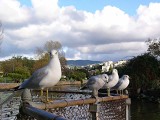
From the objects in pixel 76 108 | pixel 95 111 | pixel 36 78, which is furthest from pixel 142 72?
pixel 36 78

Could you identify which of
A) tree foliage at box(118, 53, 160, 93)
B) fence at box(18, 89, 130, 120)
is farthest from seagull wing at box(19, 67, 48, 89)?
tree foliage at box(118, 53, 160, 93)

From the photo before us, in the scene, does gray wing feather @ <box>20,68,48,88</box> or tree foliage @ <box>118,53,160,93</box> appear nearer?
gray wing feather @ <box>20,68,48,88</box>

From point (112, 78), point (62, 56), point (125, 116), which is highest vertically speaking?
point (62, 56)

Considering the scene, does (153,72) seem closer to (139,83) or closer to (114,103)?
(139,83)

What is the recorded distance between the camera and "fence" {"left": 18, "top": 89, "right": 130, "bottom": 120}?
3.58 m

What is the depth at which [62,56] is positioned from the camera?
83.4 metres

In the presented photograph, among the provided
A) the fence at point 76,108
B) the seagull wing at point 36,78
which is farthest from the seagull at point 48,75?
the fence at point 76,108

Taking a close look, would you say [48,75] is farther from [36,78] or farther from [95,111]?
[95,111]

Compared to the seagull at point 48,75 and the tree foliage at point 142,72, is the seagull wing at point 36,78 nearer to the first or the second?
the seagull at point 48,75

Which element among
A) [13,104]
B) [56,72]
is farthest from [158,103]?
[56,72]

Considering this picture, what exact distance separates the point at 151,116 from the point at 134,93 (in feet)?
50.1

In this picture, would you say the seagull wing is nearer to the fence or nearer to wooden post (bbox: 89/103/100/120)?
the fence

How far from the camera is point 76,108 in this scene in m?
5.84

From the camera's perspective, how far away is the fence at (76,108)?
3576 mm
